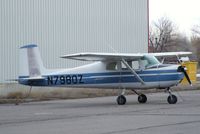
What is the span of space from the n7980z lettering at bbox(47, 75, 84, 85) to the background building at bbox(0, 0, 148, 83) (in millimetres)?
9317

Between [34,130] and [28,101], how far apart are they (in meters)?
14.3

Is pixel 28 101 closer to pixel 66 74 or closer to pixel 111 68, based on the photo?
pixel 66 74

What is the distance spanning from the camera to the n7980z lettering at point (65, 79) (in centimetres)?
2473

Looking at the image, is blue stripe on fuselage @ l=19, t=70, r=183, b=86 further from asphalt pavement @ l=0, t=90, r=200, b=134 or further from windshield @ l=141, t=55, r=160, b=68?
asphalt pavement @ l=0, t=90, r=200, b=134

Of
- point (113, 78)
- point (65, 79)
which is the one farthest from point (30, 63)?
point (113, 78)

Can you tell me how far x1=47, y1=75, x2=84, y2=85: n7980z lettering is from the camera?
24734 mm

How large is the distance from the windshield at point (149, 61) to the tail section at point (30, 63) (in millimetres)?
5176


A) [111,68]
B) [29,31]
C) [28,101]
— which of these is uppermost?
[29,31]

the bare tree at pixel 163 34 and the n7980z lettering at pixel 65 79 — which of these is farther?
the bare tree at pixel 163 34

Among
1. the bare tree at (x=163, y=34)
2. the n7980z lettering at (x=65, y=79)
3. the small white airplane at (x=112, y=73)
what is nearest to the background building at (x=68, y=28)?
the small white airplane at (x=112, y=73)

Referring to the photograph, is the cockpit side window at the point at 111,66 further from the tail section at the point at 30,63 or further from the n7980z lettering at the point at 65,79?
the tail section at the point at 30,63

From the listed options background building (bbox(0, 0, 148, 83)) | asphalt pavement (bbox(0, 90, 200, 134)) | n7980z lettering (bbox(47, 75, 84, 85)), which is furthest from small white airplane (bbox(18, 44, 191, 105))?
background building (bbox(0, 0, 148, 83))

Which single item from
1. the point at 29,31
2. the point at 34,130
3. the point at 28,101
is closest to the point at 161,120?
the point at 34,130

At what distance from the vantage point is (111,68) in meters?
24.6
